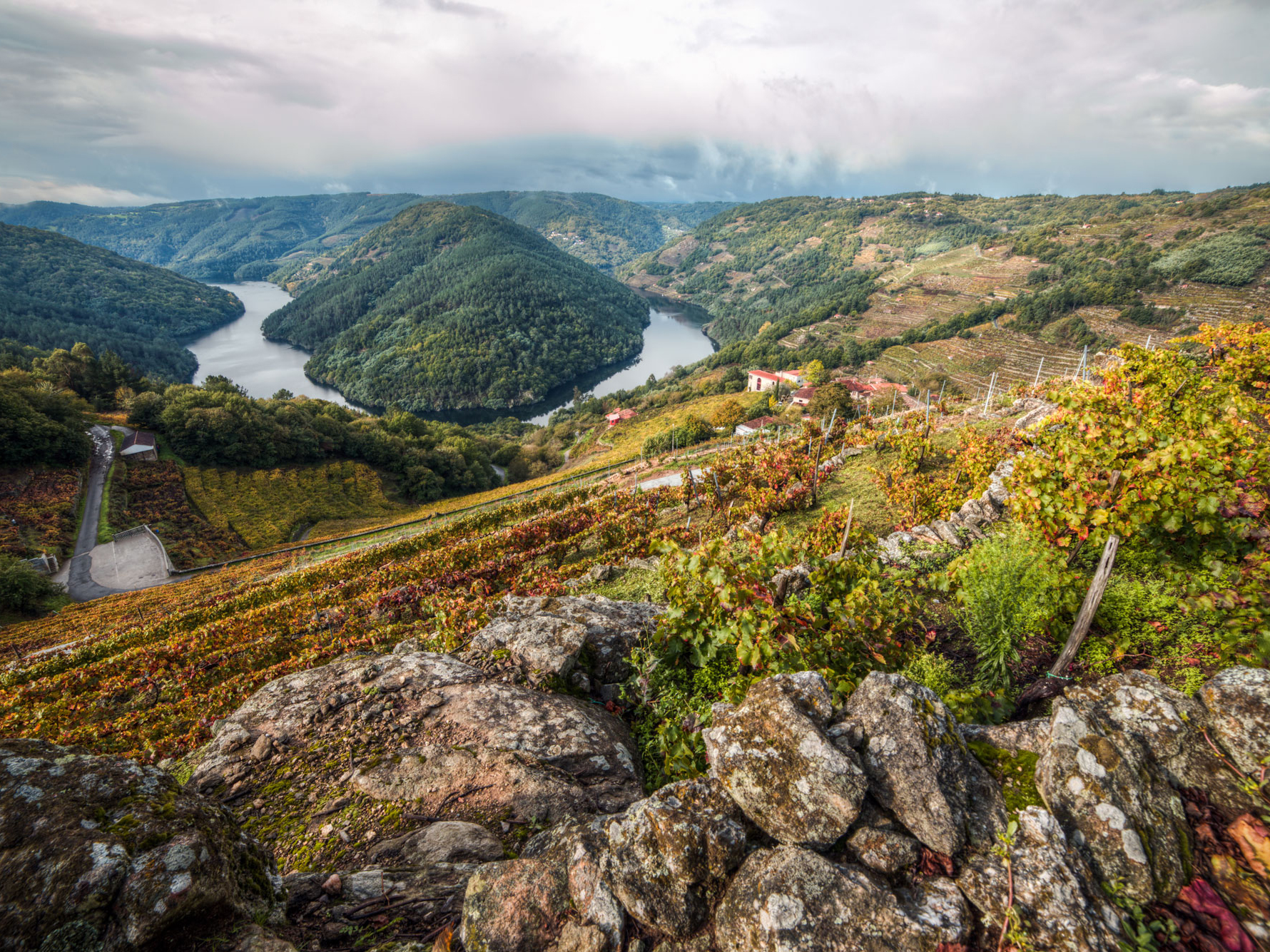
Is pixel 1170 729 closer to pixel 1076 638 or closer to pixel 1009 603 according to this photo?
pixel 1076 638

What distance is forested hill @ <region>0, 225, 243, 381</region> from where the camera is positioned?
127625mm

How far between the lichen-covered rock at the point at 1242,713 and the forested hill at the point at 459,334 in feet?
443

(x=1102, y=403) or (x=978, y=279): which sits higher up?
(x=978, y=279)

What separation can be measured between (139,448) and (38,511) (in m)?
13.1

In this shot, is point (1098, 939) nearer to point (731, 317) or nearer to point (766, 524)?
point (766, 524)

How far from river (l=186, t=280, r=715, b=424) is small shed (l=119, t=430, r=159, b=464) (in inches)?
2933

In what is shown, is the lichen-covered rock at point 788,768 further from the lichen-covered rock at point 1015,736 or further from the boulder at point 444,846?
the boulder at point 444,846

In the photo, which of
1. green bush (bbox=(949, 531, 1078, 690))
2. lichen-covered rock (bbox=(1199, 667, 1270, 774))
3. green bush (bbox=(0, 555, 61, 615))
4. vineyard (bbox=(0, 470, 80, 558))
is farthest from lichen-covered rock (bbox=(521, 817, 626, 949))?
vineyard (bbox=(0, 470, 80, 558))

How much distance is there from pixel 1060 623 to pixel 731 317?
192125 millimetres

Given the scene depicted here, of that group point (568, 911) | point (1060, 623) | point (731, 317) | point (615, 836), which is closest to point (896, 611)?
point (1060, 623)

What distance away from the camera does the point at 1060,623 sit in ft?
18.3

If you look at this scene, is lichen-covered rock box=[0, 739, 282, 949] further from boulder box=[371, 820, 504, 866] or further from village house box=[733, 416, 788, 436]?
village house box=[733, 416, 788, 436]

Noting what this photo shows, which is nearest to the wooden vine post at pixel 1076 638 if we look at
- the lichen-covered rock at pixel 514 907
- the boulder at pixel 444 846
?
the lichen-covered rock at pixel 514 907

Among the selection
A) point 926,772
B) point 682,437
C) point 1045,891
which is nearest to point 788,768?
point 926,772
